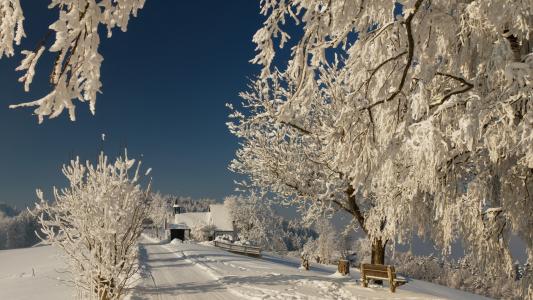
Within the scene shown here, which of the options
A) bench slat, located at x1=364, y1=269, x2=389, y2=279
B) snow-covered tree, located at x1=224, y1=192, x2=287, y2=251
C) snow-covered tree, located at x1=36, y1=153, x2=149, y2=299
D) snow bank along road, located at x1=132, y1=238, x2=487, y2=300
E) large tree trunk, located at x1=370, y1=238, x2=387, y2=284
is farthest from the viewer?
snow-covered tree, located at x1=224, y1=192, x2=287, y2=251

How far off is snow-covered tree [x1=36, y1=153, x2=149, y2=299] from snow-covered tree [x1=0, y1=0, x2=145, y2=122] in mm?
7112

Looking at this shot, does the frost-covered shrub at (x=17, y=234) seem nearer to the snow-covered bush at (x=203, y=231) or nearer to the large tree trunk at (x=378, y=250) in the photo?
the snow-covered bush at (x=203, y=231)

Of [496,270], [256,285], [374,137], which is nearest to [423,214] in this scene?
[496,270]

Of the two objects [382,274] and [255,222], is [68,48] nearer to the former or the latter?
[382,274]

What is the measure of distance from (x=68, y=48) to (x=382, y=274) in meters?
11.1

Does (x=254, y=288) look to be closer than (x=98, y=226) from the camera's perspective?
No

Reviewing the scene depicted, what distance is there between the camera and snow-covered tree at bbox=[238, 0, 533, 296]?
12.5 ft

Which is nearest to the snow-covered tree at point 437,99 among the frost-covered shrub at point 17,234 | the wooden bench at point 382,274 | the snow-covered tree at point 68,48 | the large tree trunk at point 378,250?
the snow-covered tree at point 68,48

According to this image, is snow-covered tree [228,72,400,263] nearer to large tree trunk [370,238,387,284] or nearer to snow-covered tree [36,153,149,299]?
large tree trunk [370,238,387,284]

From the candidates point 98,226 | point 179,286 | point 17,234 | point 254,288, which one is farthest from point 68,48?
point 17,234

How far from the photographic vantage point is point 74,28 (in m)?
1.93

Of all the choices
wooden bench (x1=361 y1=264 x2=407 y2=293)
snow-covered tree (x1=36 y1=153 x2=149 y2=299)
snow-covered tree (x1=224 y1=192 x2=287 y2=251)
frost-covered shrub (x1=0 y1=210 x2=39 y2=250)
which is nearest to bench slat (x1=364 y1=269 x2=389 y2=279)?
wooden bench (x1=361 y1=264 x2=407 y2=293)

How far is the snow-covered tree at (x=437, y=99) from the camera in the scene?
150 inches

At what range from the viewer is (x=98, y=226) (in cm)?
852
